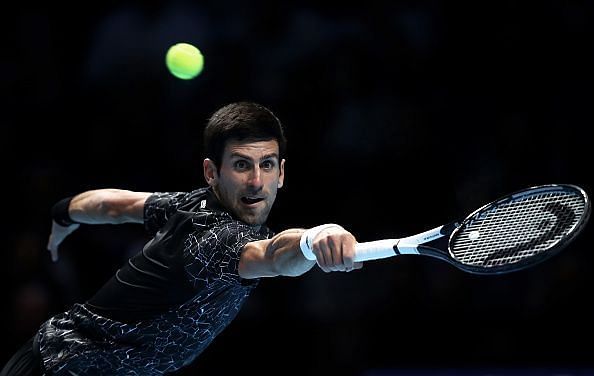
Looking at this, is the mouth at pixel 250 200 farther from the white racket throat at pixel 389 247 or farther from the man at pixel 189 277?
the white racket throat at pixel 389 247

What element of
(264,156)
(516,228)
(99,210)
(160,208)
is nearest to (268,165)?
(264,156)

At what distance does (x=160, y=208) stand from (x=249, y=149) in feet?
2.98

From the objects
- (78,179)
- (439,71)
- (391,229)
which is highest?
(439,71)

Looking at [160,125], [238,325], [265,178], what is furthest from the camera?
[160,125]

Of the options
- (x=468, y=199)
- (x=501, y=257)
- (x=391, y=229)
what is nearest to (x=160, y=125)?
(x=391, y=229)

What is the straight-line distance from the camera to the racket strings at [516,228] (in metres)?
3.60

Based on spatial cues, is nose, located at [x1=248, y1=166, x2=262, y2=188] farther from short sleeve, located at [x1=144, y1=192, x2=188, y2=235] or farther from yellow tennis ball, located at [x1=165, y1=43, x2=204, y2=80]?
yellow tennis ball, located at [x1=165, y1=43, x2=204, y2=80]

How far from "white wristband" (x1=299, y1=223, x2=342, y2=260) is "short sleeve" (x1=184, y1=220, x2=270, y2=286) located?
0.38m

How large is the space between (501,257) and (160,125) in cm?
540

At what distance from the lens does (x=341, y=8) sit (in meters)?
8.96

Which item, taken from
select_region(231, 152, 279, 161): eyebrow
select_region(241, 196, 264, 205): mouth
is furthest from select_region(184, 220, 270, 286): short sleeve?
select_region(231, 152, 279, 161): eyebrow

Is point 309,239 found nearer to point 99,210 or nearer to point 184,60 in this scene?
point 99,210

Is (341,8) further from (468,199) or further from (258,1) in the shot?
(468,199)

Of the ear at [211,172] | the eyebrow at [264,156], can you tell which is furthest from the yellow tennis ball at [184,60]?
the eyebrow at [264,156]
